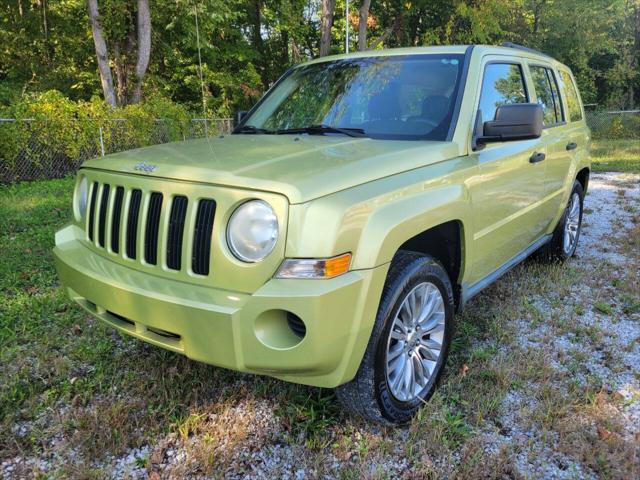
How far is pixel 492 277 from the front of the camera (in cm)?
330

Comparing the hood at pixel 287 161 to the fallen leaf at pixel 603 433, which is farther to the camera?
the fallen leaf at pixel 603 433

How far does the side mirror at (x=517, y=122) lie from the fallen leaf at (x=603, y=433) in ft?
5.03

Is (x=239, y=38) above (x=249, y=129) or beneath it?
above

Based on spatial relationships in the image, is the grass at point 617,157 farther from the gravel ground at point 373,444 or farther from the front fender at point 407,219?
the front fender at point 407,219

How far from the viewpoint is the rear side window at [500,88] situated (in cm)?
314

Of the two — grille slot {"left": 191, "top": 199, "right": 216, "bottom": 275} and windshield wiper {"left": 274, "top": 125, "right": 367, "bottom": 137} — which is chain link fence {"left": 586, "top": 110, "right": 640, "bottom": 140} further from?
grille slot {"left": 191, "top": 199, "right": 216, "bottom": 275}

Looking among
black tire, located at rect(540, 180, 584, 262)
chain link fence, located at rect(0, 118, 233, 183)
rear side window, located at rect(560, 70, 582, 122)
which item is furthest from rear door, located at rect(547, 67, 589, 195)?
chain link fence, located at rect(0, 118, 233, 183)

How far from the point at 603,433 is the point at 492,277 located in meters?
1.15

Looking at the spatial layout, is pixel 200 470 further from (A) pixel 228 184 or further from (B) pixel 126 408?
(A) pixel 228 184

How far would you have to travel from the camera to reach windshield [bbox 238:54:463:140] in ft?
9.75

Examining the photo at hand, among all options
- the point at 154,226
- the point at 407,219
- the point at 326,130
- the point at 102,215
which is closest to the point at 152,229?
the point at 154,226

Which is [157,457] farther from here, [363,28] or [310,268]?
[363,28]

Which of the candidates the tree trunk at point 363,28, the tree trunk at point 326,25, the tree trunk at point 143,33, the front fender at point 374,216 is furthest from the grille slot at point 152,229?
the tree trunk at point 363,28

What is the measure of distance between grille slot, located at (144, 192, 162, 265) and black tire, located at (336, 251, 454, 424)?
1.01 m
